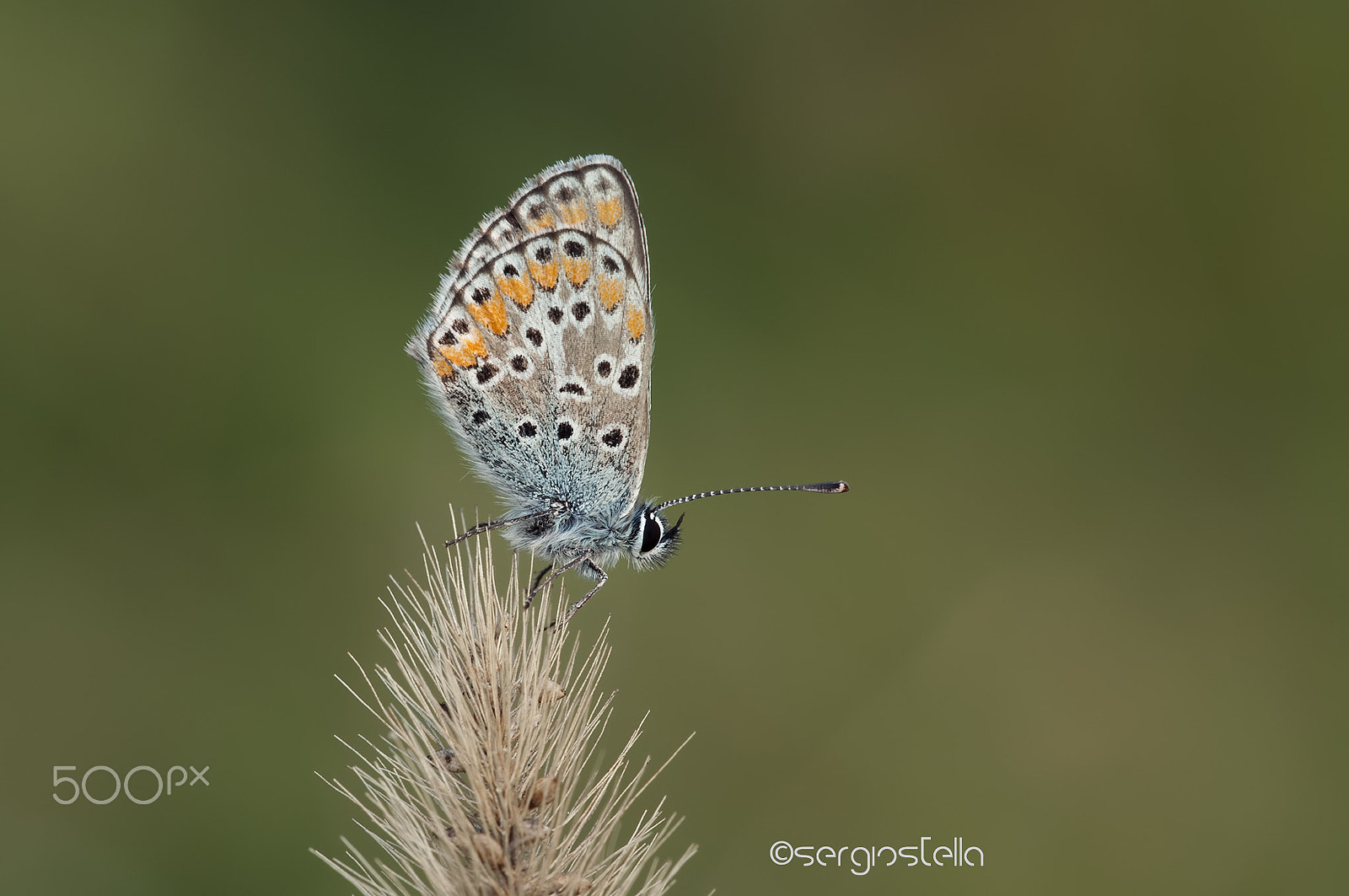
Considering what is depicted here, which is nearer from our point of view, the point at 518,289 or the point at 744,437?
the point at 518,289

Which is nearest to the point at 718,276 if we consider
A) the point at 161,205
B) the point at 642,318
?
the point at 642,318

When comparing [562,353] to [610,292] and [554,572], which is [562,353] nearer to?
[610,292]

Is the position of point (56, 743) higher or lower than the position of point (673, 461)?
lower

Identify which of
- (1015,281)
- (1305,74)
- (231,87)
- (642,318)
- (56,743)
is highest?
(1305,74)

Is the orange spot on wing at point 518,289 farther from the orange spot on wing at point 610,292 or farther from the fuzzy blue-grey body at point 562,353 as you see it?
the orange spot on wing at point 610,292

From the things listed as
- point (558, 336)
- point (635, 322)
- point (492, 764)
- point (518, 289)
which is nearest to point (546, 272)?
point (518, 289)

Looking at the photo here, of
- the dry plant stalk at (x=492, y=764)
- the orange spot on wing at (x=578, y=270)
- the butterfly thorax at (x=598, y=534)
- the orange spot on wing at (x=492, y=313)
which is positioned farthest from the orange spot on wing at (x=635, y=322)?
the dry plant stalk at (x=492, y=764)

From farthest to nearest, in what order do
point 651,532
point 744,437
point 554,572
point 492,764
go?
point 744,437, point 651,532, point 554,572, point 492,764

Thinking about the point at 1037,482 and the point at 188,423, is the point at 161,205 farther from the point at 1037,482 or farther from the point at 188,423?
the point at 1037,482
